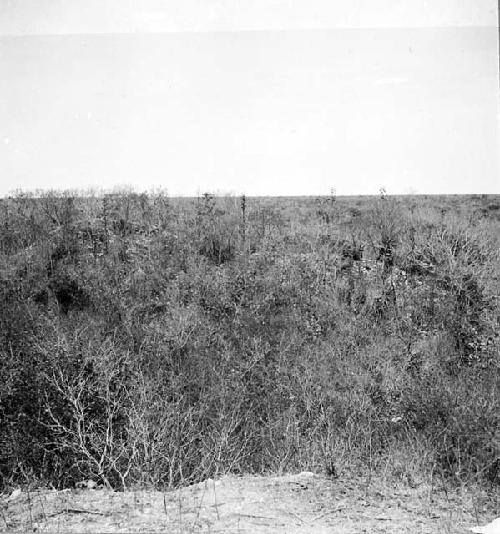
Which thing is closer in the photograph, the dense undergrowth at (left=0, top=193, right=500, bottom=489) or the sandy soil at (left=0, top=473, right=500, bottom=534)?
the sandy soil at (left=0, top=473, right=500, bottom=534)

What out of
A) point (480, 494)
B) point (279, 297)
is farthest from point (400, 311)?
point (480, 494)

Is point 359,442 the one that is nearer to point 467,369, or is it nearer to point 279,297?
point 467,369

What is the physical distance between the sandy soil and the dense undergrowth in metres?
1.13

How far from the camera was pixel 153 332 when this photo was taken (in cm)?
1338

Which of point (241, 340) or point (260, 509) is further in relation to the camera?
point (241, 340)

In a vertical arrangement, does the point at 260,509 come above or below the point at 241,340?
below

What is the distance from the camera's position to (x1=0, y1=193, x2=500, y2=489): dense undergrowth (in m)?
9.00

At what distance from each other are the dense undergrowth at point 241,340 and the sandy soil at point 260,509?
3.69ft

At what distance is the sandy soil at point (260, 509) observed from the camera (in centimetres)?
501

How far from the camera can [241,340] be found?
13438mm

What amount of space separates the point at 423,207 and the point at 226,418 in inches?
564

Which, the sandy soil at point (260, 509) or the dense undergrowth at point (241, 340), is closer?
the sandy soil at point (260, 509)

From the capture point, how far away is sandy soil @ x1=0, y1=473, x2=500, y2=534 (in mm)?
5012

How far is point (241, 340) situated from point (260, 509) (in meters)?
8.08
